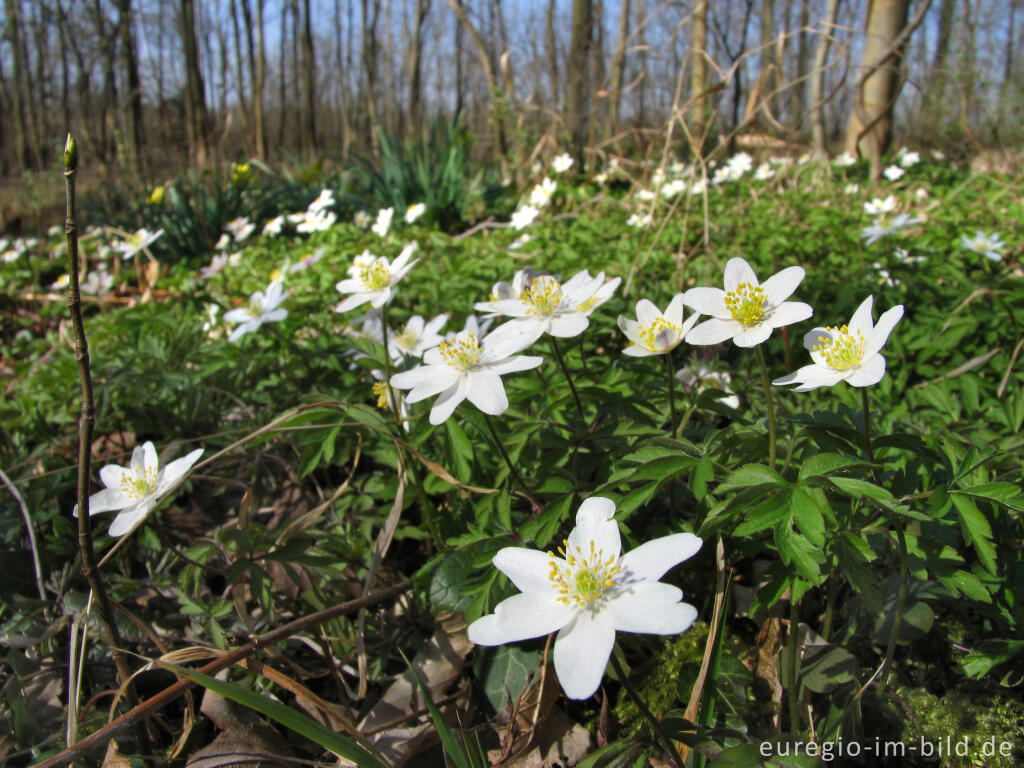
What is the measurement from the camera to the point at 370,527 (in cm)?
187

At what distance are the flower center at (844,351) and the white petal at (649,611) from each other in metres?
0.55

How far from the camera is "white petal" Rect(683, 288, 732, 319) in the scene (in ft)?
4.10

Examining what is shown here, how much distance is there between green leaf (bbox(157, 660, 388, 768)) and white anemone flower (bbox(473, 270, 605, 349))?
76cm

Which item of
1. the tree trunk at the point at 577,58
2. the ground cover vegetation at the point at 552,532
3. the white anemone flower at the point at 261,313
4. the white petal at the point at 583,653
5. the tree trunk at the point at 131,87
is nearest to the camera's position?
the white petal at the point at 583,653

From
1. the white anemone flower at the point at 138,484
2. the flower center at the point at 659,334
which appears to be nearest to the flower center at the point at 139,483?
the white anemone flower at the point at 138,484

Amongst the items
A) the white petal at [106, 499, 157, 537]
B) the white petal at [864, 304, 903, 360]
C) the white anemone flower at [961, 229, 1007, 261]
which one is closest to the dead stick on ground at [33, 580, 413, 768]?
the white petal at [106, 499, 157, 537]

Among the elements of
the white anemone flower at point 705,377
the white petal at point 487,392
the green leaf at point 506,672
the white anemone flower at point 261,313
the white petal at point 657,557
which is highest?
the white petal at point 487,392

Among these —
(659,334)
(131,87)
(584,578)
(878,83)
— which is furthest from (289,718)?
(131,87)

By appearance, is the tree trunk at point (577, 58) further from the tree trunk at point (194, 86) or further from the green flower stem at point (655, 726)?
the green flower stem at point (655, 726)

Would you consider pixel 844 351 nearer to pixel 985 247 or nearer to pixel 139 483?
pixel 139 483

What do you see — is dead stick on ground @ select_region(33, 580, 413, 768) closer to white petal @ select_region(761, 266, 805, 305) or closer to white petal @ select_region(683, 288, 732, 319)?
white petal @ select_region(683, 288, 732, 319)

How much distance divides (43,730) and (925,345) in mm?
2736

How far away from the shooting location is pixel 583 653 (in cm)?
90

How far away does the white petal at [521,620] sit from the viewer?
917 millimetres
